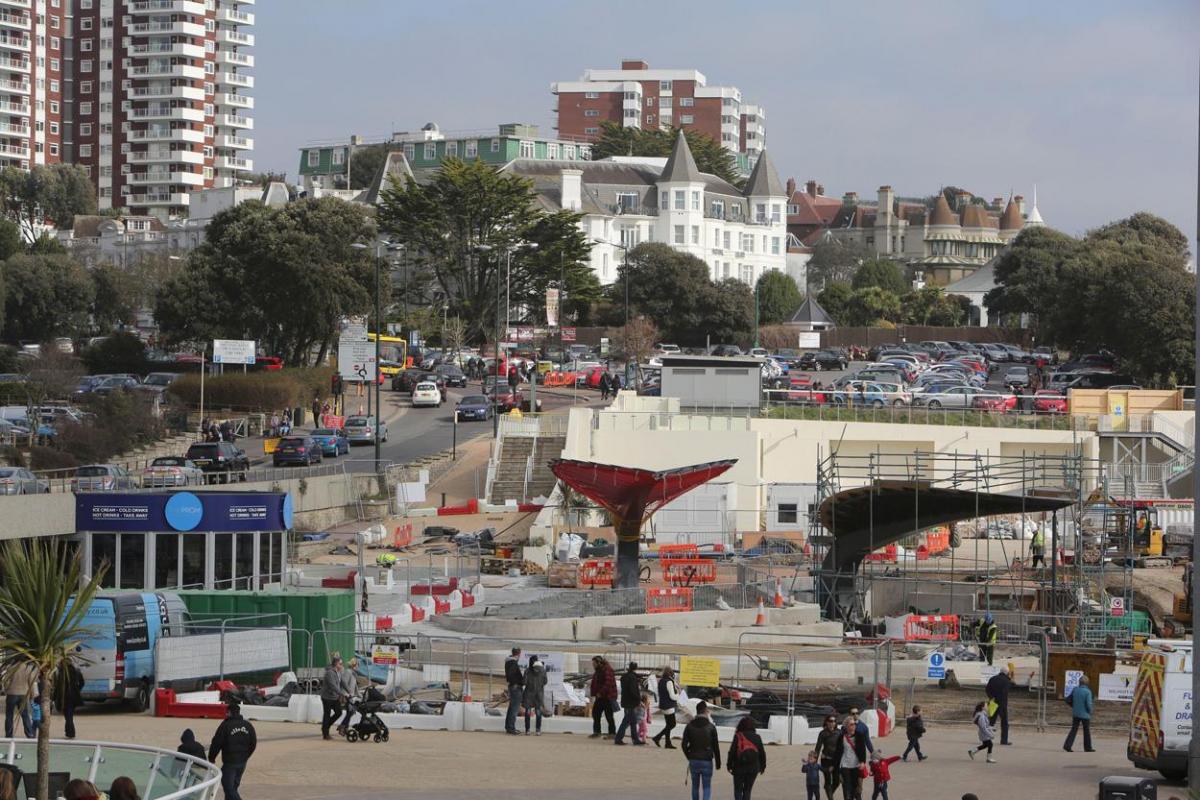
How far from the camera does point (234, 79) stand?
144750 mm

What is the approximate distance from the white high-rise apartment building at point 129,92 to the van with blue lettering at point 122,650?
11866 centimetres

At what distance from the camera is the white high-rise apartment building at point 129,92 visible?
136625 millimetres

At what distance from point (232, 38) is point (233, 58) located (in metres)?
1.59

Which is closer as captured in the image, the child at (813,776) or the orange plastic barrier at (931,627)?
the child at (813,776)

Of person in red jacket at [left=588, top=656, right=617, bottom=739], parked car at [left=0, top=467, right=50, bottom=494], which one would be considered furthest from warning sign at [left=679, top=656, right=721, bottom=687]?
parked car at [left=0, top=467, right=50, bottom=494]

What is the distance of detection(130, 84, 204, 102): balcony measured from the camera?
140 metres

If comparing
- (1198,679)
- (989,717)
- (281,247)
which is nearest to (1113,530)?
(989,717)

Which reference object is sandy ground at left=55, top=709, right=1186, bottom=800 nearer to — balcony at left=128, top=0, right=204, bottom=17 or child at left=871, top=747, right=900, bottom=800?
child at left=871, top=747, right=900, bottom=800

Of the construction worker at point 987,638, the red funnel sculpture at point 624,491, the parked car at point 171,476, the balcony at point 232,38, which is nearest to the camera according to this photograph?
the construction worker at point 987,638

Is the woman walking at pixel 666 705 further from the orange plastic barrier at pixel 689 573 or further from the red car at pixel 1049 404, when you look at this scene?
the red car at pixel 1049 404

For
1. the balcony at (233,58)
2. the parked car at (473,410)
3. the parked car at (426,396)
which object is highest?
the balcony at (233,58)

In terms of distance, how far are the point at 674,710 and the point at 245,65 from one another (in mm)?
130674

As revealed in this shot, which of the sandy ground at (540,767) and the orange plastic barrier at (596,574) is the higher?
the orange plastic barrier at (596,574)

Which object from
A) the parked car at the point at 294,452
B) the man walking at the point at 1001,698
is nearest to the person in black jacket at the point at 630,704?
the man walking at the point at 1001,698
